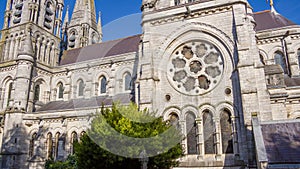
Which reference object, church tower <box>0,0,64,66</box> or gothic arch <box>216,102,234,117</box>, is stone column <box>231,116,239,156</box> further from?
church tower <box>0,0,64,66</box>

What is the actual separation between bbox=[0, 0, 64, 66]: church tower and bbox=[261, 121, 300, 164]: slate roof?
26570 mm

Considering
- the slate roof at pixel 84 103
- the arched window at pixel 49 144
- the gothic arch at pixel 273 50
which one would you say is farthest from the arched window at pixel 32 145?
the gothic arch at pixel 273 50

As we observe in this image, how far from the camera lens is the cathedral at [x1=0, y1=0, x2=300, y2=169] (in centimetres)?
1501

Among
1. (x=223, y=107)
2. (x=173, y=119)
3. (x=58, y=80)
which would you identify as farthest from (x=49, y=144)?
(x=223, y=107)

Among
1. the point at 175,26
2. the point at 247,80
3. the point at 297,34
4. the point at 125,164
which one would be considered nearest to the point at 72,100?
the point at 175,26

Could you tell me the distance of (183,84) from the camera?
57.4 ft

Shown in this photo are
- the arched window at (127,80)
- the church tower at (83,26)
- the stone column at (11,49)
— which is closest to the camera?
the arched window at (127,80)

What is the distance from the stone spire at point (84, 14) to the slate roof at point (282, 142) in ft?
128

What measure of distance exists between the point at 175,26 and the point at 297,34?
39.6 ft

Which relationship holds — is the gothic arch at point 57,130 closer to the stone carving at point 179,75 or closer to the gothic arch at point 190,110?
the stone carving at point 179,75

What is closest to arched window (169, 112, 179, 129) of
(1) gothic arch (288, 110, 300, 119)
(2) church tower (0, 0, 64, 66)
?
(1) gothic arch (288, 110, 300, 119)

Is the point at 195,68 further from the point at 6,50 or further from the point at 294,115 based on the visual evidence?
the point at 6,50

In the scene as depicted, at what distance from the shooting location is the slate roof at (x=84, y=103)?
83.9 ft

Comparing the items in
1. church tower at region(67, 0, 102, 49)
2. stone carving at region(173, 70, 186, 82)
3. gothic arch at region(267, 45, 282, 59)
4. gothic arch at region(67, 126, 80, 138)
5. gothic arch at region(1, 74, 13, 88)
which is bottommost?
gothic arch at region(67, 126, 80, 138)
